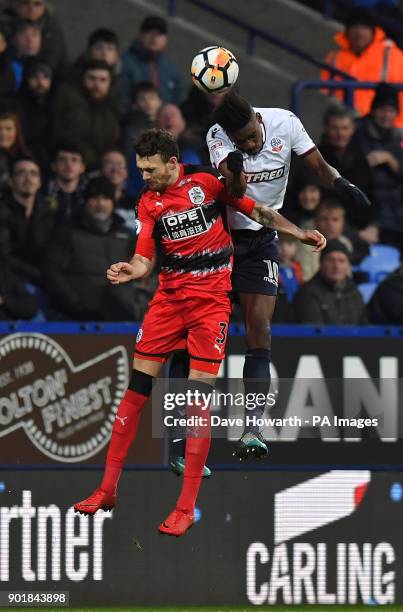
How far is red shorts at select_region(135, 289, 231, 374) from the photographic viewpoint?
10695mm

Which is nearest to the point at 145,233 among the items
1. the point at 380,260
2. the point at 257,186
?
the point at 257,186

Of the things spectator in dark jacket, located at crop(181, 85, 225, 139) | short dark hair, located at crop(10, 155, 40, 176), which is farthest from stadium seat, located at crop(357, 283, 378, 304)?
short dark hair, located at crop(10, 155, 40, 176)

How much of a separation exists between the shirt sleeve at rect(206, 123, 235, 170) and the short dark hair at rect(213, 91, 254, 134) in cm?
5

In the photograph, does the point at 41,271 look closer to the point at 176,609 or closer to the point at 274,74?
the point at 176,609

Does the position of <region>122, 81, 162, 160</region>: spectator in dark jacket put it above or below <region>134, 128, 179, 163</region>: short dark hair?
above

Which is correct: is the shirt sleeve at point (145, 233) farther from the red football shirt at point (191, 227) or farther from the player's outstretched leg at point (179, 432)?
the player's outstretched leg at point (179, 432)

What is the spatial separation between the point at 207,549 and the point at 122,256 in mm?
2694

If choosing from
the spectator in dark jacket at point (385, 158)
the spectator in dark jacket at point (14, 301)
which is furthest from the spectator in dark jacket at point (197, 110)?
the spectator in dark jacket at point (14, 301)

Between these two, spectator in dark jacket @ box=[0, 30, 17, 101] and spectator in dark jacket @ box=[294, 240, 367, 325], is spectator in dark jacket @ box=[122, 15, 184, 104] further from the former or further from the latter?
spectator in dark jacket @ box=[294, 240, 367, 325]

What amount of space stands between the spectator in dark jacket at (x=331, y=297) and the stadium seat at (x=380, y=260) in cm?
163

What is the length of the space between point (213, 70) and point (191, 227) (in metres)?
0.98

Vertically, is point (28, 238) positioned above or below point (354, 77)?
below

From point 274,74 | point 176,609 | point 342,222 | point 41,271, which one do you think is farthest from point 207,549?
point 274,74

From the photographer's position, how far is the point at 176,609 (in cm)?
1239
